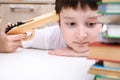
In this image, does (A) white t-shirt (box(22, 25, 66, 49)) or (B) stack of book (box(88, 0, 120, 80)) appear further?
(A) white t-shirt (box(22, 25, 66, 49))

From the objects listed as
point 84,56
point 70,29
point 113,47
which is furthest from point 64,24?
point 113,47

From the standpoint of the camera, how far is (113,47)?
1.40 feet

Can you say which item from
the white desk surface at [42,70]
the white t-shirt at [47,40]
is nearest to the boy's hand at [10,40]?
the white t-shirt at [47,40]

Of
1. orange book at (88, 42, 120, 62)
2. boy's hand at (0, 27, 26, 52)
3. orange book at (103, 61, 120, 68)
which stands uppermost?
orange book at (88, 42, 120, 62)

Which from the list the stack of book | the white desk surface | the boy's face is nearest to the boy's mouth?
the boy's face

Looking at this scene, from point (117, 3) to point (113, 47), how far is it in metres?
0.07

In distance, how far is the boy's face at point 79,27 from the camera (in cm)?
86

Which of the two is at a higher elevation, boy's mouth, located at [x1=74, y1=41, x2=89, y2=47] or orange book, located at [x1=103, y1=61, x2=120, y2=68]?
orange book, located at [x1=103, y1=61, x2=120, y2=68]

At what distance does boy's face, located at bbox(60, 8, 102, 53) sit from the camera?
863 mm

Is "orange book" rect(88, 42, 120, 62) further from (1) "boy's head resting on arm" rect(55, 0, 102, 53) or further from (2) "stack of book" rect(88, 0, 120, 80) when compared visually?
(1) "boy's head resting on arm" rect(55, 0, 102, 53)

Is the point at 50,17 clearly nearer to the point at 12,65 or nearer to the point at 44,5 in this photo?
the point at 12,65

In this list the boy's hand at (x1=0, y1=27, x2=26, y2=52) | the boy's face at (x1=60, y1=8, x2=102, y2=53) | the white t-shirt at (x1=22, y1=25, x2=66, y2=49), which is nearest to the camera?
the boy's face at (x1=60, y1=8, x2=102, y2=53)

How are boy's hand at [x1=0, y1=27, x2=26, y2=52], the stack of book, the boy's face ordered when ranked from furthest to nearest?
boy's hand at [x1=0, y1=27, x2=26, y2=52]
the boy's face
the stack of book

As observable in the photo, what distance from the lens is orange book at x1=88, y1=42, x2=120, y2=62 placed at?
423mm
